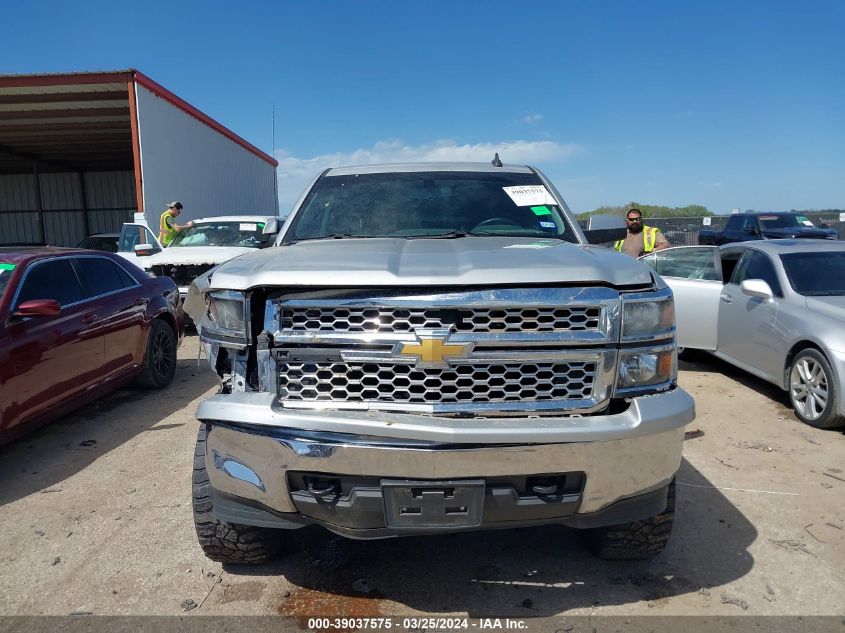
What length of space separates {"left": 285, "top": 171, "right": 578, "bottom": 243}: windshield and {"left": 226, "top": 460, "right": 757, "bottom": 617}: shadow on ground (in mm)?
1597

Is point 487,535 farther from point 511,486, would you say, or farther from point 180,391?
point 180,391

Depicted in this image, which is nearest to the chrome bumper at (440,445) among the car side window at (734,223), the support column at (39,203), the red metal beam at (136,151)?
the red metal beam at (136,151)

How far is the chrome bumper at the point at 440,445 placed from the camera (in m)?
2.14

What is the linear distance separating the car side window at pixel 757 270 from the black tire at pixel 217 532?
15.9 feet

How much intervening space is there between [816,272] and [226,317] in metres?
5.28

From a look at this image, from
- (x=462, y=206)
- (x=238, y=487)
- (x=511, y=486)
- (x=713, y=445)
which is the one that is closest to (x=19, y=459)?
(x=238, y=487)

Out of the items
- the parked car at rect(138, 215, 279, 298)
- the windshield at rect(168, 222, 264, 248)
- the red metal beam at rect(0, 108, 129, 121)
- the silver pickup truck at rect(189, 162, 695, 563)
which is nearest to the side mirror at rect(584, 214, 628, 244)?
the silver pickup truck at rect(189, 162, 695, 563)

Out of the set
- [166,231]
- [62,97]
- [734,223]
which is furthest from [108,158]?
[734,223]

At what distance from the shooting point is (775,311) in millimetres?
5445

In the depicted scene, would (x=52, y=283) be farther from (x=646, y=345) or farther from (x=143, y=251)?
(x=646, y=345)

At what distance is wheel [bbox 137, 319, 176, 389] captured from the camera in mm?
6078

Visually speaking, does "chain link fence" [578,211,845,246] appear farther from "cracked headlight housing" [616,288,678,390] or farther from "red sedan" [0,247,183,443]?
"cracked headlight housing" [616,288,678,390]

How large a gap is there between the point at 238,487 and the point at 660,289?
1.78 meters

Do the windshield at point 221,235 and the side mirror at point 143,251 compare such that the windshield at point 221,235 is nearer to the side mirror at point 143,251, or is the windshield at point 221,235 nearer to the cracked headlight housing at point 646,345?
the side mirror at point 143,251
